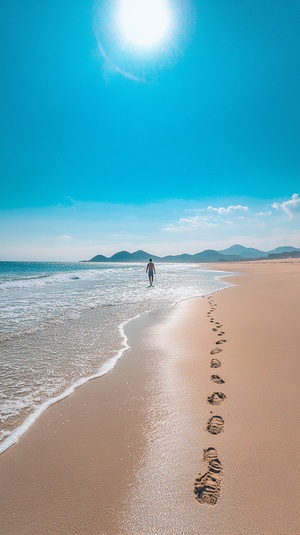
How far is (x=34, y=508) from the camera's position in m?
2.22

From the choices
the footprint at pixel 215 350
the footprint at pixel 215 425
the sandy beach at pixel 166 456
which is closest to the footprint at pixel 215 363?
the sandy beach at pixel 166 456

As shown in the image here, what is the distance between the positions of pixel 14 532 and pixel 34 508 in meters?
0.20

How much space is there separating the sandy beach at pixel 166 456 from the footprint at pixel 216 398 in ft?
0.05

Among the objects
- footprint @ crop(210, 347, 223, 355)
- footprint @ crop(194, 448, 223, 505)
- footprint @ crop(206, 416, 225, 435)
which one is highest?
footprint @ crop(194, 448, 223, 505)

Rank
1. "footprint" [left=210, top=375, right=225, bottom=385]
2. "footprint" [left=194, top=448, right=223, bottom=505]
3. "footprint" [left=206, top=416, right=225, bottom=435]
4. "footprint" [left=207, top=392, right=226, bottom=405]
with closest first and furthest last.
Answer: "footprint" [left=194, top=448, right=223, bottom=505]
"footprint" [left=206, top=416, right=225, bottom=435]
"footprint" [left=207, top=392, right=226, bottom=405]
"footprint" [left=210, top=375, right=225, bottom=385]

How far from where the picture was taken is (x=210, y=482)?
2369 millimetres

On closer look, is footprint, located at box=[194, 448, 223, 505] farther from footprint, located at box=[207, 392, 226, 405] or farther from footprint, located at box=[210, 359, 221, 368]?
footprint, located at box=[210, 359, 221, 368]

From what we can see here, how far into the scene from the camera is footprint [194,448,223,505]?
2.22m

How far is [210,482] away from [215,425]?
0.87 m

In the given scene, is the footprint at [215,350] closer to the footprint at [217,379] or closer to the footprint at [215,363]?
the footprint at [215,363]

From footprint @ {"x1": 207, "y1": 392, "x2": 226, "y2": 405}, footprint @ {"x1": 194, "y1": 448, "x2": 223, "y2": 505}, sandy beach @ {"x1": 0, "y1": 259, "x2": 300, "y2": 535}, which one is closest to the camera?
sandy beach @ {"x1": 0, "y1": 259, "x2": 300, "y2": 535}

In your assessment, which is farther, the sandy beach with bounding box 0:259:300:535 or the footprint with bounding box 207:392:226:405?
the footprint with bounding box 207:392:226:405

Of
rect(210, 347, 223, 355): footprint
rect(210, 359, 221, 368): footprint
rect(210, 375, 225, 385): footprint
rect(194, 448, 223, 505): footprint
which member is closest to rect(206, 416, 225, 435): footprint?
rect(194, 448, 223, 505): footprint

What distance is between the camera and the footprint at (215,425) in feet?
10.1
